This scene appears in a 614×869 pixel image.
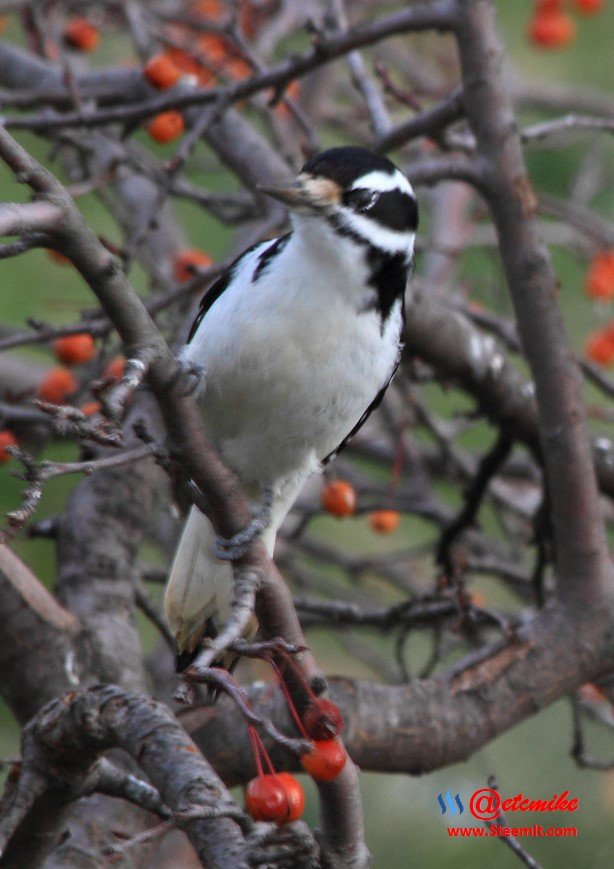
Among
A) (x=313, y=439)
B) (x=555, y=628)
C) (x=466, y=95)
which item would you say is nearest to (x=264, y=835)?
(x=313, y=439)

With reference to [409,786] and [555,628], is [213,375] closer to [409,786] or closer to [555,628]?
[555,628]

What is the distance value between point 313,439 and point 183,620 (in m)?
0.57

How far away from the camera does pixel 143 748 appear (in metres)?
1.88

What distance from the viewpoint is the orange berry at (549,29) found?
527 cm

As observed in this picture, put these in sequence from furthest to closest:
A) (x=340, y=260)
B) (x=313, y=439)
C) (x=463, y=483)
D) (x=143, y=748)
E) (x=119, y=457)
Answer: (x=463, y=483), (x=313, y=439), (x=340, y=260), (x=143, y=748), (x=119, y=457)

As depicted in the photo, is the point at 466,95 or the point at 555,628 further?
the point at 466,95

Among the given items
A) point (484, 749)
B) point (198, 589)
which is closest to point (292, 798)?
point (198, 589)

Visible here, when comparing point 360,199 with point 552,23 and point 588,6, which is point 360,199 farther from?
point 588,6

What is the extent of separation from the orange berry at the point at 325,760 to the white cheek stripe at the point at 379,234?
1003 millimetres

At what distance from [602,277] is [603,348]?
0.26 m

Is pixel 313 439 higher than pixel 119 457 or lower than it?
lower

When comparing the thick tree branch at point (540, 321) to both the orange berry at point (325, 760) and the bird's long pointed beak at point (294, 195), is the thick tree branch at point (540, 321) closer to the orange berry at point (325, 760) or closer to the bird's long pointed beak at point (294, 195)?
the bird's long pointed beak at point (294, 195)

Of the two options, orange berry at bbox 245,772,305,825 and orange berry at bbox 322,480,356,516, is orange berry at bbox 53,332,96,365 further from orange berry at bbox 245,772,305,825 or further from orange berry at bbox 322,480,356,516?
orange berry at bbox 245,772,305,825

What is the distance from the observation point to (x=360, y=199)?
7.69ft
